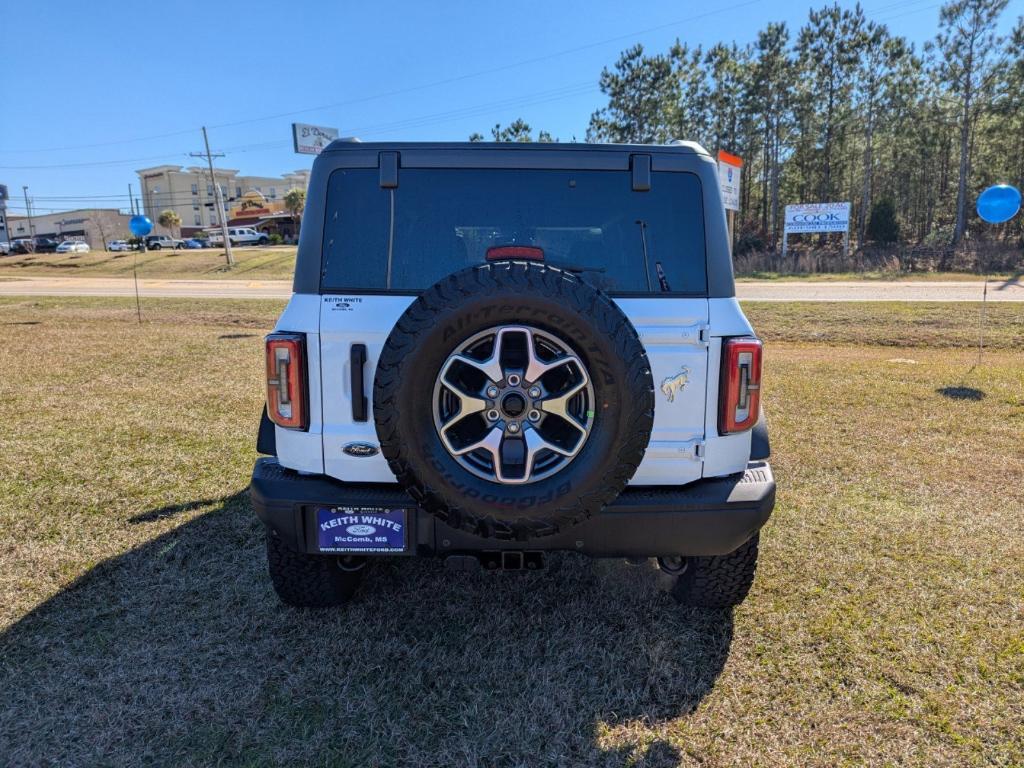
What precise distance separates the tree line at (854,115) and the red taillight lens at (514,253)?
39.6 meters

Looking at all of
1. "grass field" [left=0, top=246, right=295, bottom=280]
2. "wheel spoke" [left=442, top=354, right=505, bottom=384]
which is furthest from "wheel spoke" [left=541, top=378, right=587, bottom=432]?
"grass field" [left=0, top=246, right=295, bottom=280]

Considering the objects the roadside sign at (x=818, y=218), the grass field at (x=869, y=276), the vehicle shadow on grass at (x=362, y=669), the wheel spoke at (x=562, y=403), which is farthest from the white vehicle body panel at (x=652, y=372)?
the roadside sign at (x=818, y=218)

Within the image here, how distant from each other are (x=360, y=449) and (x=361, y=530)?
297 millimetres

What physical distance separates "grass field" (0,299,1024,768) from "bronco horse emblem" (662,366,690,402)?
3.69 ft

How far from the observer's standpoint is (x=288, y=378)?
248 centimetres

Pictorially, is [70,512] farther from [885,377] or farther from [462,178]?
[885,377]

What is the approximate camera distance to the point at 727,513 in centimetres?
247

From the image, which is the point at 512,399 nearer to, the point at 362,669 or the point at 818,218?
the point at 362,669

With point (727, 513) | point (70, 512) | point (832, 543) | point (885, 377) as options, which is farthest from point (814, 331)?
point (70, 512)

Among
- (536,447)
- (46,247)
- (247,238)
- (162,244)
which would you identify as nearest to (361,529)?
(536,447)

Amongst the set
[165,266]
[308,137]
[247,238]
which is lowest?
[165,266]

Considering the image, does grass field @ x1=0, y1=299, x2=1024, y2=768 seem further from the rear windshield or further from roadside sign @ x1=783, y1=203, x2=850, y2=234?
roadside sign @ x1=783, y1=203, x2=850, y2=234

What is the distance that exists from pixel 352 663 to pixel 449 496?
1.02 m

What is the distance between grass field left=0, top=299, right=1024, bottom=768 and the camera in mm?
2293
